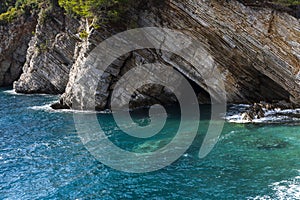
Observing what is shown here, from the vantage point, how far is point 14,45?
6900 centimetres

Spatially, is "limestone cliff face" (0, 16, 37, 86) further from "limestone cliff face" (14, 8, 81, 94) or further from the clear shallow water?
the clear shallow water

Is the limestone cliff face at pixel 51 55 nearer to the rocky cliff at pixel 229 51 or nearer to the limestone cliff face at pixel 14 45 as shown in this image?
the rocky cliff at pixel 229 51

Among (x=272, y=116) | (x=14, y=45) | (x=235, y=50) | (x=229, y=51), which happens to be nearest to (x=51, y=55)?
(x=14, y=45)

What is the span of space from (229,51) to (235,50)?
2.74 feet

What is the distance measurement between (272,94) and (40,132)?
25.5 meters

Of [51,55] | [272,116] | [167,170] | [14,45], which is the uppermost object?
[14,45]

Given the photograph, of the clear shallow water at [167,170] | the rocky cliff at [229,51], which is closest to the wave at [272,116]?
the clear shallow water at [167,170]

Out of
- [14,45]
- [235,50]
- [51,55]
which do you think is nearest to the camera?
[235,50]

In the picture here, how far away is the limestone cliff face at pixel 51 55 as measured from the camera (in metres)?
53.7

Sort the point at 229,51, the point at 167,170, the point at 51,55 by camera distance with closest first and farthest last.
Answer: the point at 167,170 → the point at 229,51 → the point at 51,55

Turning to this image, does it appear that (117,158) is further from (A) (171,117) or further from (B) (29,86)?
(B) (29,86)

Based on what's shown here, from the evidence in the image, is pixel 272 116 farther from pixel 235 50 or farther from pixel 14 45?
pixel 14 45

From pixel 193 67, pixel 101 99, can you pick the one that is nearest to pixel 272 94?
pixel 193 67

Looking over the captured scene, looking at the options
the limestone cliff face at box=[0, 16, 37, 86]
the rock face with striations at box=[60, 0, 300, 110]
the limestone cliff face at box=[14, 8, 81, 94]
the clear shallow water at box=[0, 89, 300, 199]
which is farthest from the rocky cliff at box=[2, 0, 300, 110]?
the limestone cliff face at box=[0, 16, 37, 86]
